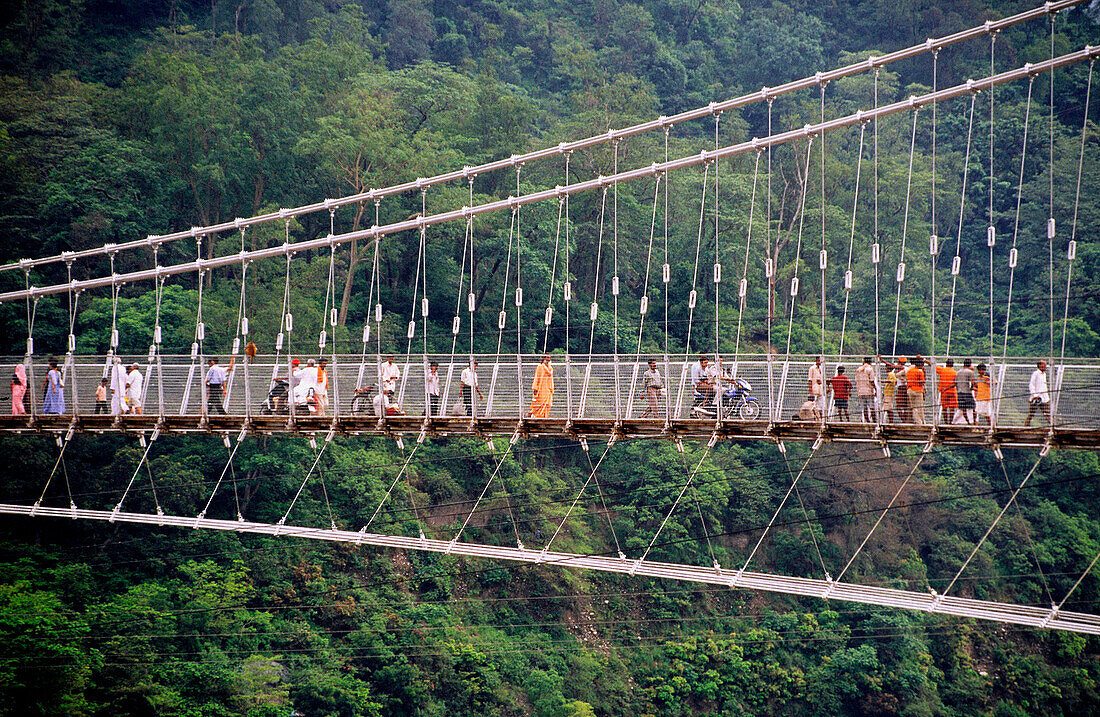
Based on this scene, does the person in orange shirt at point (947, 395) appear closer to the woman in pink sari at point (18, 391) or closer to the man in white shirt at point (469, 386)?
the man in white shirt at point (469, 386)

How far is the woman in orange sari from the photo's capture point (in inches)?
815

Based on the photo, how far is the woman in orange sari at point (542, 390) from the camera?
2070cm

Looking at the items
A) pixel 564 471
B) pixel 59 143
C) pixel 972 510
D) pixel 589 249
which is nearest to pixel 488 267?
pixel 589 249

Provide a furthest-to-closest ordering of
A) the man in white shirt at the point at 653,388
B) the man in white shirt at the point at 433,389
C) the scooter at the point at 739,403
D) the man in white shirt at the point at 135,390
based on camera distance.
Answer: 1. the man in white shirt at the point at 135,390
2. the man in white shirt at the point at 433,389
3. the man in white shirt at the point at 653,388
4. the scooter at the point at 739,403

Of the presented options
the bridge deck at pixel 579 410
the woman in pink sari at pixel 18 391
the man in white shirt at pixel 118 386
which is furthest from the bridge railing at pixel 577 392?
the man in white shirt at pixel 118 386

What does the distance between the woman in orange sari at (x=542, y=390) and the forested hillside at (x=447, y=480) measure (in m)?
6.18

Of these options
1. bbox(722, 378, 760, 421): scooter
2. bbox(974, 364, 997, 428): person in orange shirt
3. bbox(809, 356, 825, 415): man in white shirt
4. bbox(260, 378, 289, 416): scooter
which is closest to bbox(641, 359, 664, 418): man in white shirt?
bbox(722, 378, 760, 421): scooter

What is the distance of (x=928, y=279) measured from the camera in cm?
5000

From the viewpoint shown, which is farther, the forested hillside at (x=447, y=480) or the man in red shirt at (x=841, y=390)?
the forested hillside at (x=447, y=480)

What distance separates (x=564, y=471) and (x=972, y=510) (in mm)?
12482

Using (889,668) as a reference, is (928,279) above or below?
above

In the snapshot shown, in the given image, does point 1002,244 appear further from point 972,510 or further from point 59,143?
point 59,143

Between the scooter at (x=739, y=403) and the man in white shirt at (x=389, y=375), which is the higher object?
the man in white shirt at (x=389, y=375)

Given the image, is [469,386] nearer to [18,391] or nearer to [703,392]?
[703,392]
